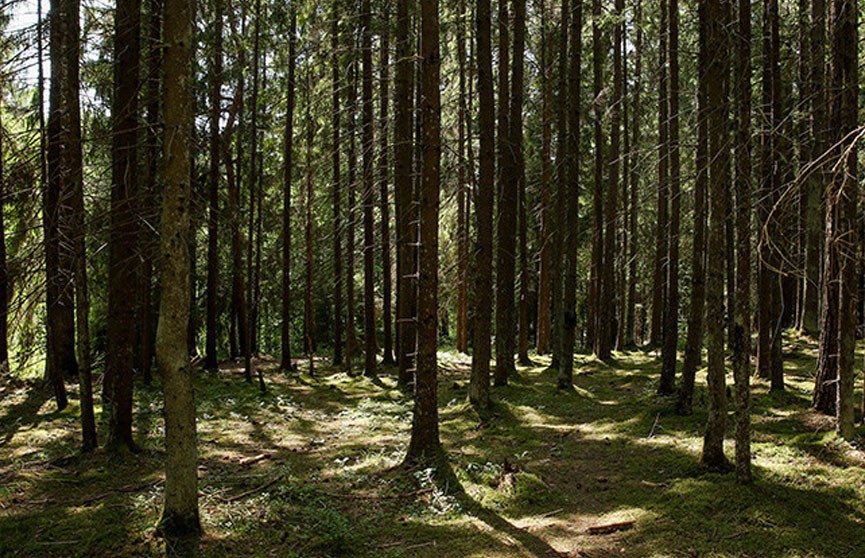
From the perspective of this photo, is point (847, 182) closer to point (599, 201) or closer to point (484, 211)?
point (484, 211)

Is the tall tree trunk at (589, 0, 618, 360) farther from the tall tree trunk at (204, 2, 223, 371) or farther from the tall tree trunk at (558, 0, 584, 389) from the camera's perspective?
the tall tree trunk at (204, 2, 223, 371)

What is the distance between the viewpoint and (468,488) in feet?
25.5

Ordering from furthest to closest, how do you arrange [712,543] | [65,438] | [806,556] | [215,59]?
1. [215,59]
2. [65,438]
3. [712,543]
4. [806,556]

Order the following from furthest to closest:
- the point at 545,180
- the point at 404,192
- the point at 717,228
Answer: the point at 545,180 → the point at 404,192 → the point at 717,228

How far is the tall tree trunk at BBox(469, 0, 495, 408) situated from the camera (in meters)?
11.4

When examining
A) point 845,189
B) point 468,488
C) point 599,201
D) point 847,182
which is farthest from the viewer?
point 599,201

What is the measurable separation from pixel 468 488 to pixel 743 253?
4310 millimetres

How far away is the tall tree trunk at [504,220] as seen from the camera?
13039 mm

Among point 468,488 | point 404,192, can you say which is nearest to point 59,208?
point 468,488

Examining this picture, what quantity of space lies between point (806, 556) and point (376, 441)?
6748 mm

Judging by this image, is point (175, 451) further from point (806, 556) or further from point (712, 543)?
point (806, 556)

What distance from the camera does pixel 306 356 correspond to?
1008 inches

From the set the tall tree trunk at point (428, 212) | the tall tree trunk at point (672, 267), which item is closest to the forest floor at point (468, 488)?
the tall tree trunk at point (672, 267)

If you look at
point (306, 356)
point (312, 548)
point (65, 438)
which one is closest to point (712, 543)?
point (312, 548)
